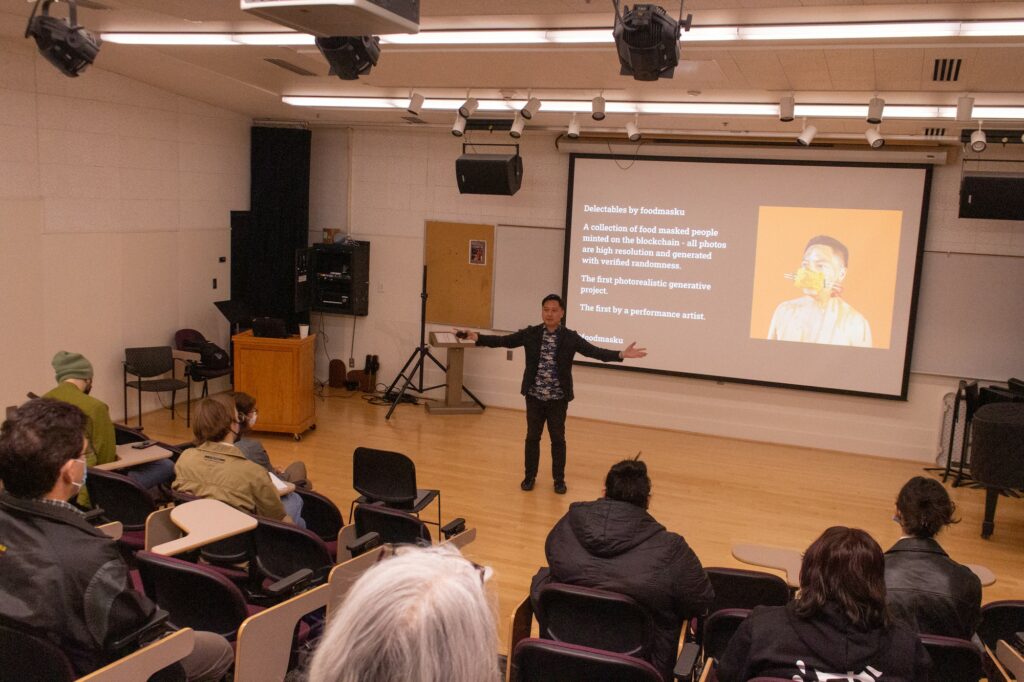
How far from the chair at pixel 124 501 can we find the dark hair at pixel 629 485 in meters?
2.44

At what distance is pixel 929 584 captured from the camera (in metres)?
3.19

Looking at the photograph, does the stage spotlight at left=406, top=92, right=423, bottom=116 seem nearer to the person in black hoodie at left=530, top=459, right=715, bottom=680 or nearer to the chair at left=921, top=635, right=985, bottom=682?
the person in black hoodie at left=530, top=459, right=715, bottom=680

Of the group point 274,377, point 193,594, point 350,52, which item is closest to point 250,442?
point 193,594

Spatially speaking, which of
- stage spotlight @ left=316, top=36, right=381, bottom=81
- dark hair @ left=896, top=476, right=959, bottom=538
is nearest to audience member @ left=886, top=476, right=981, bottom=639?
dark hair @ left=896, top=476, right=959, bottom=538

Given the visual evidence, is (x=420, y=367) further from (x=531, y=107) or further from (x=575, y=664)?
(x=575, y=664)

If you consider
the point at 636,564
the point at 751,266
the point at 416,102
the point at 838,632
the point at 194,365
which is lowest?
the point at 194,365

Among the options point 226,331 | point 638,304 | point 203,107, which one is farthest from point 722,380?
point 203,107

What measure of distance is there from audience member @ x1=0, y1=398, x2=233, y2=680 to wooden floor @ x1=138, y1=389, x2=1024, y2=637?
2.83 meters

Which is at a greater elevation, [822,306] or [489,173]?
[489,173]

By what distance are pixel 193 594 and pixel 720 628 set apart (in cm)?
205

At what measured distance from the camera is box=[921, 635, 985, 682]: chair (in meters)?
2.84

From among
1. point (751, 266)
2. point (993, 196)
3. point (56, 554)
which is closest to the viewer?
point (56, 554)

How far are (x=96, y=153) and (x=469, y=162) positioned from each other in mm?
3661

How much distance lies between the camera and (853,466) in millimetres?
8352
